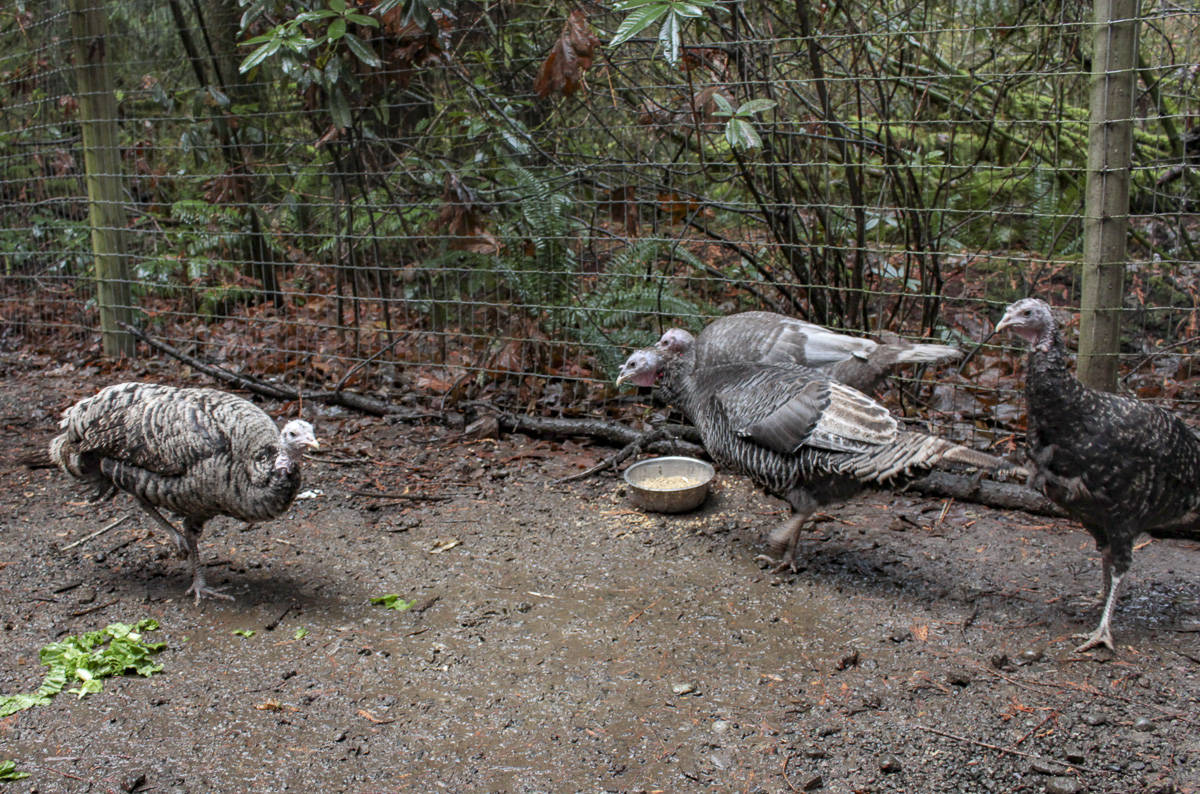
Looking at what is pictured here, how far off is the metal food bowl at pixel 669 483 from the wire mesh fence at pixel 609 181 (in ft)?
3.18

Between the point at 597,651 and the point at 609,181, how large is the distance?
3.73 m

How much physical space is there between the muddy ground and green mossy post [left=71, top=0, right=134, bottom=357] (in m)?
2.78

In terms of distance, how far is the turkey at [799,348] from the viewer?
15.8ft

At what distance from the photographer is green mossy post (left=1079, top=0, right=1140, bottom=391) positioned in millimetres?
4273

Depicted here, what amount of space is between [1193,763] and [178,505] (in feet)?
13.6

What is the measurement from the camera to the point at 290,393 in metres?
6.93

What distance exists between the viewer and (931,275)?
593cm

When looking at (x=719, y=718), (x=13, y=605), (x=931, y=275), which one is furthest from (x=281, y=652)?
(x=931, y=275)

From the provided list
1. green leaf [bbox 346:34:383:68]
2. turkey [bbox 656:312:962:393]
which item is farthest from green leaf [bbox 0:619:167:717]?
green leaf [bbox 346:34:383:68]

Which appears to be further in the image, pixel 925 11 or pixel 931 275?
pixel 931 275

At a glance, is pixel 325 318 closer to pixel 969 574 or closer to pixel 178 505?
pixel 178 505

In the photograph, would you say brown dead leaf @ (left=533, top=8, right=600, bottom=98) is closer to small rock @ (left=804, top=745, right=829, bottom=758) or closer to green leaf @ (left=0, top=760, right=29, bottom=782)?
small rock @ (left=804, top=745, right=829, bottom=758)

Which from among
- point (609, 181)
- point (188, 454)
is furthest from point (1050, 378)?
point (188, 454)

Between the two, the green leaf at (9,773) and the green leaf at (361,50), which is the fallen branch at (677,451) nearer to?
the green leaf at (361,50)
